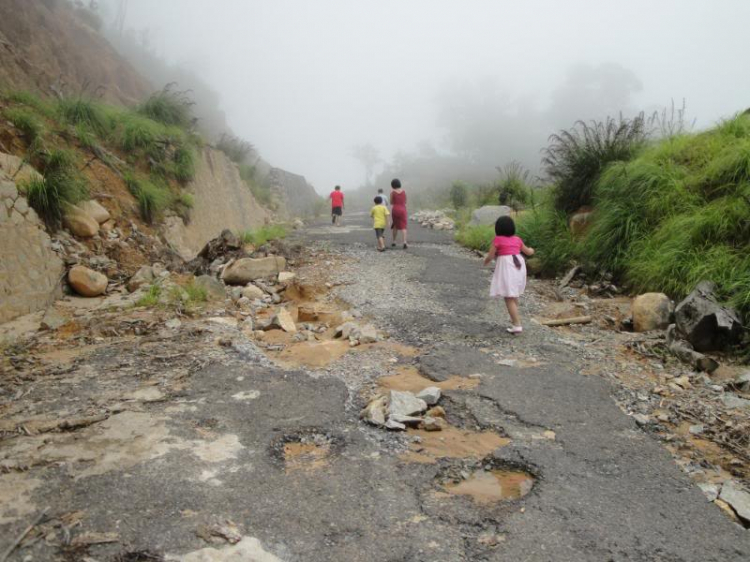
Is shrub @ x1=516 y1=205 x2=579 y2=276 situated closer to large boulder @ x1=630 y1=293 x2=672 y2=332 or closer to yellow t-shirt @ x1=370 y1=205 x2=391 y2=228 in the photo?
large boulder @ x1=630 y1=293 x2=672 y2=332

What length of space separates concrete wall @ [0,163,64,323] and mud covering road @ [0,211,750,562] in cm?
178

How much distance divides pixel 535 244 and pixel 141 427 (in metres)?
7.08

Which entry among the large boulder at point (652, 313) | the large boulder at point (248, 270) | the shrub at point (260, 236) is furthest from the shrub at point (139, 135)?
the large boulder at point (652, 313)

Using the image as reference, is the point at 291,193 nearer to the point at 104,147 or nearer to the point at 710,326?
the point at 104,147

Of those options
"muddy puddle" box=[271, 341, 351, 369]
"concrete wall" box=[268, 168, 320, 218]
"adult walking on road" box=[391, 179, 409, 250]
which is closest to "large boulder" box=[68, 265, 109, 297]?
"muddy puddle" box=[271, 341, 351, 369]

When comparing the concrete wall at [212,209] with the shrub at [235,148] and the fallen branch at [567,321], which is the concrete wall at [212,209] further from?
the fallen branch at [567,321]

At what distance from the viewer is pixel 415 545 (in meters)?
2.00

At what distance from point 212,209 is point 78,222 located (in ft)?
17.7

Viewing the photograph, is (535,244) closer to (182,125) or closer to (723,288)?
(723,288)

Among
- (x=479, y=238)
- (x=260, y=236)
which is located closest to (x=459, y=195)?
(x=479, y=238)

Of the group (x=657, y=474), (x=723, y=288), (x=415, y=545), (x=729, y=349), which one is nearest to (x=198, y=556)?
(x=415, y=545)

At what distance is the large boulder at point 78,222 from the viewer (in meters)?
6.41

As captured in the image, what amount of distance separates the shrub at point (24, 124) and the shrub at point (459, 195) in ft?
51.9

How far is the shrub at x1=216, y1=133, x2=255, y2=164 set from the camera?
1798 centimetres
